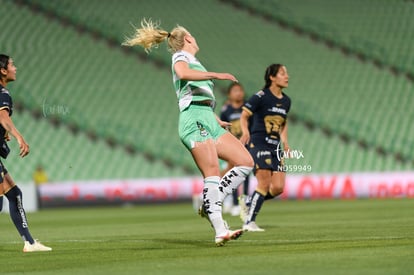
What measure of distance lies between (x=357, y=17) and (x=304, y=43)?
7.64 feet

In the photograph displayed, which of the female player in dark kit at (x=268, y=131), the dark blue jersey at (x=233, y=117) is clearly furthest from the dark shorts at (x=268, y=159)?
the dark blue jersey at (x=233, y=117)

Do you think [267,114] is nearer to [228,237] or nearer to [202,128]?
[202,128]

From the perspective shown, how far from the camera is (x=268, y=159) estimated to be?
1147cm

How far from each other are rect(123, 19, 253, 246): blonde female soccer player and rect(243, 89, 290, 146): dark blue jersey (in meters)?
2.51

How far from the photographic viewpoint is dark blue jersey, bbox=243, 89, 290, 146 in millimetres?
11445

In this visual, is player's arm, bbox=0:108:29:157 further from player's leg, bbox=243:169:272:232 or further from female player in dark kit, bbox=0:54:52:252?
player's leg, bbox=243:169:272:232

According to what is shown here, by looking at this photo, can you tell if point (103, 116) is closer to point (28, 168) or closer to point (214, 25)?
point (28, 168)

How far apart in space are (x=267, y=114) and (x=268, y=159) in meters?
0.58

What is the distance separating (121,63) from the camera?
2838cm

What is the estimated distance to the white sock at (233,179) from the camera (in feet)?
29.3

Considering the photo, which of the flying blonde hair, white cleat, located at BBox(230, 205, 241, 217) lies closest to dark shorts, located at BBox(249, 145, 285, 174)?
the flying blonde hair

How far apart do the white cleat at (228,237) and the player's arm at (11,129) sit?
6.53ft

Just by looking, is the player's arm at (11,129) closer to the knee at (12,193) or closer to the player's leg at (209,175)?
the knee at (12,193)

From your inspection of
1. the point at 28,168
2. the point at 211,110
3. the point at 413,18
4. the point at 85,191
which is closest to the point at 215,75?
the point at 211,110
